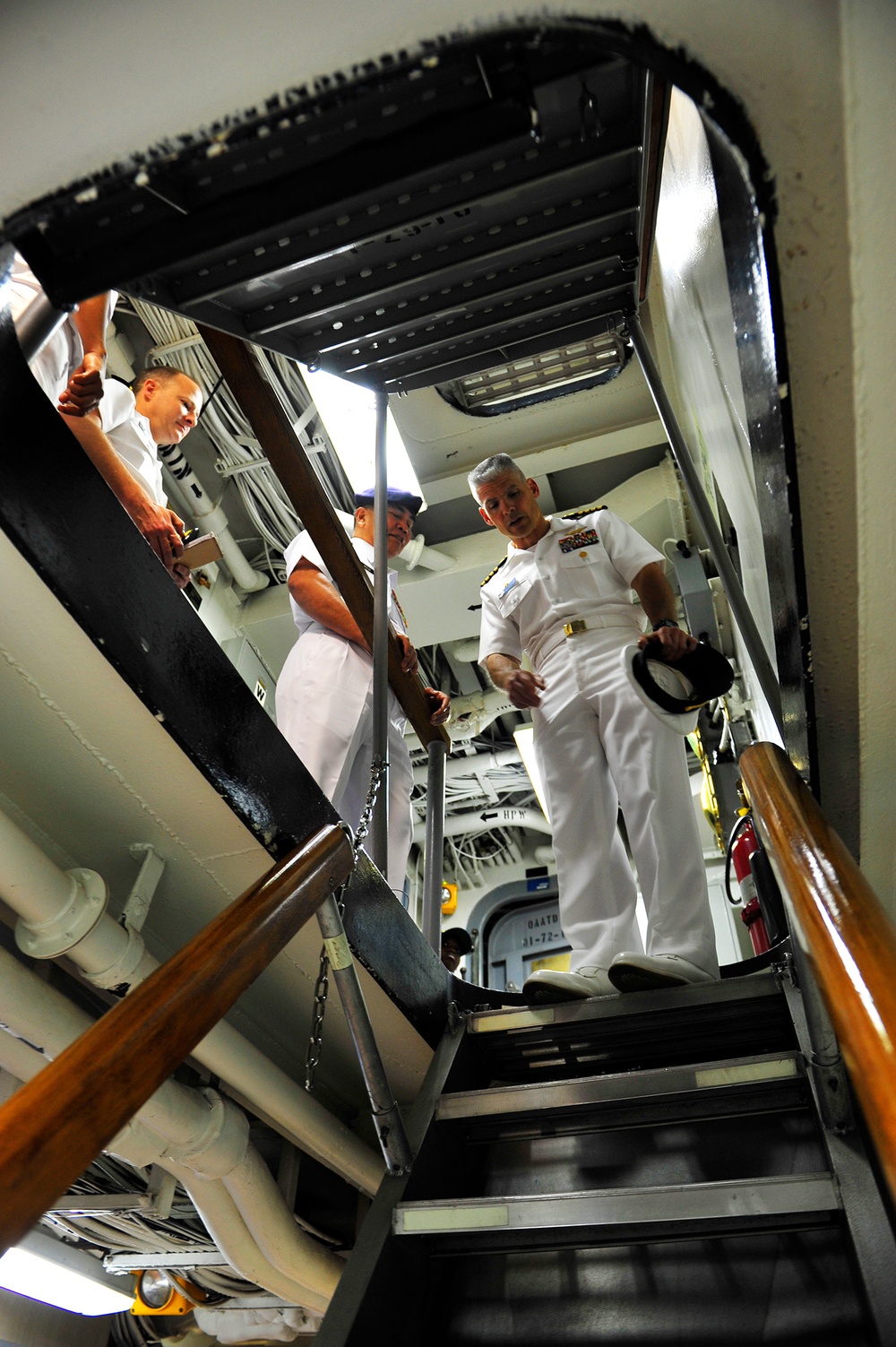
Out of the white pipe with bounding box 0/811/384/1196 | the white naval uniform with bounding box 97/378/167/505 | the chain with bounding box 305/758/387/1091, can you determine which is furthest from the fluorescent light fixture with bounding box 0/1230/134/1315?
the white naval uniform with bounding box 97/378/167/505

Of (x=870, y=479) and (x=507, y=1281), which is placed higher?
(x=870, y=479)

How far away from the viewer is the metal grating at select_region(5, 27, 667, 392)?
125 centimetres

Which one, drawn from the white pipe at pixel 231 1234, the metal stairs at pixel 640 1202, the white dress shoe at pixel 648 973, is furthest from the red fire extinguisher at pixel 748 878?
the white pipe at pixel 231 1234

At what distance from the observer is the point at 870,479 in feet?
4.17

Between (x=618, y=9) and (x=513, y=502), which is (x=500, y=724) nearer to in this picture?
(x=513, y=502)

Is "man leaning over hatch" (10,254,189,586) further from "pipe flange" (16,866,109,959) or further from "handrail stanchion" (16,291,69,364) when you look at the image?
"pipe flange" (16,866,109,959)

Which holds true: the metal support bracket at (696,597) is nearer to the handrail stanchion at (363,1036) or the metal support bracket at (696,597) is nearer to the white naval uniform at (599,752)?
the white naval uniform at (599,752)

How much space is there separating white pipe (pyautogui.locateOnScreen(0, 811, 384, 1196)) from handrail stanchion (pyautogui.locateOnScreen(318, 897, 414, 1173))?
0.37 metres

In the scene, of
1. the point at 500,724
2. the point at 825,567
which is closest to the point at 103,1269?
the point at 825,567

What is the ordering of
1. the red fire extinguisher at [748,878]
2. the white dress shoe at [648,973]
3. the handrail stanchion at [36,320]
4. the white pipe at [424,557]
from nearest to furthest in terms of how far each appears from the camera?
the handrail stanchion at [36,320] < the white dress shoe at [648,973] < the red fire extinguisher at [748,878] < the white pipe at [424,557]

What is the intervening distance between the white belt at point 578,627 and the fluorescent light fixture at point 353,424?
0.86m

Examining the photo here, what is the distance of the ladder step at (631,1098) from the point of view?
1859 millimetres

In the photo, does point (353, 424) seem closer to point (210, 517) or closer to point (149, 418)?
point (149, 418)

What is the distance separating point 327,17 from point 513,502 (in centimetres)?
238
